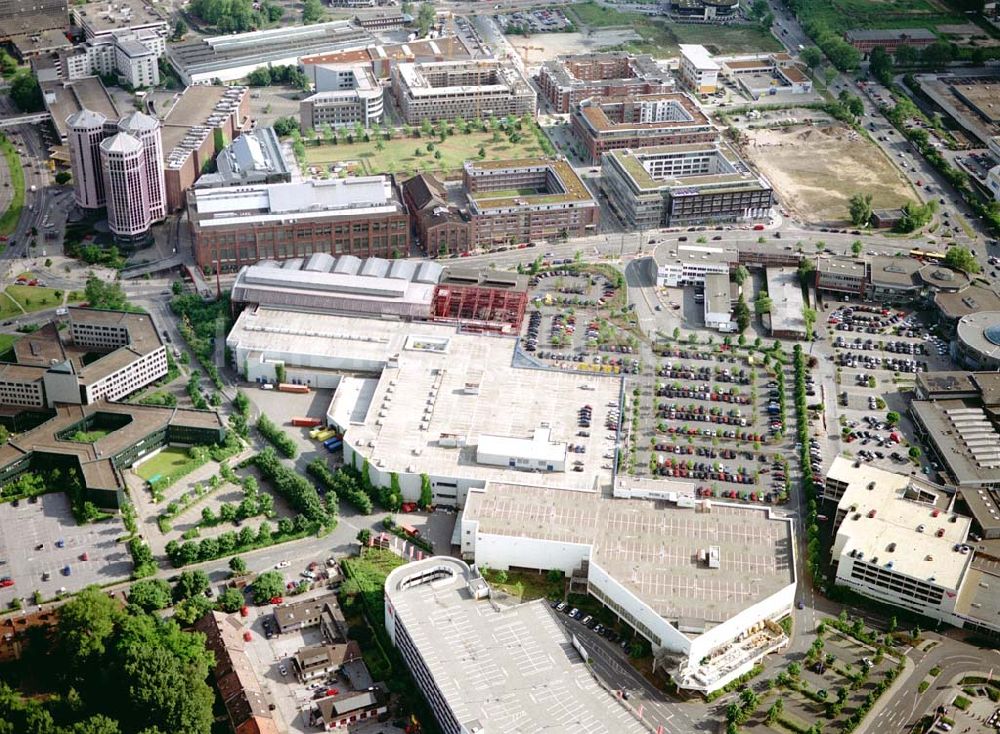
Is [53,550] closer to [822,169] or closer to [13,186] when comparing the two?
[13,186]

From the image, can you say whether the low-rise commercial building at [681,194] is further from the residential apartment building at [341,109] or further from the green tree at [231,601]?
the green tree at [231,601]

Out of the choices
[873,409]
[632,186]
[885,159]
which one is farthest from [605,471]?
[885,159]

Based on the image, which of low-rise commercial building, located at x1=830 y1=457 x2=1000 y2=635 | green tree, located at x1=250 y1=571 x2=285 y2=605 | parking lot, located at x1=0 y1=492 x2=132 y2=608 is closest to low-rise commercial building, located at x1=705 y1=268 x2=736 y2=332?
low-rise commercial building, located at x1=830 y1=457 x2=1000 y2=635

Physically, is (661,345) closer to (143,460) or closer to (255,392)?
(255,392)

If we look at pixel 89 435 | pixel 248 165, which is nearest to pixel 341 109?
pixel 248 165

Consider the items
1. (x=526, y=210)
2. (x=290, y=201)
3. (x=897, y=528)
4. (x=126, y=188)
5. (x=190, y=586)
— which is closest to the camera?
(x=190, y=586)

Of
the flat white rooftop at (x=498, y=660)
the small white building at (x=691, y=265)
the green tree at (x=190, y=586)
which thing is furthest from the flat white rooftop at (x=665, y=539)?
the small white building at (x=691, y=265)

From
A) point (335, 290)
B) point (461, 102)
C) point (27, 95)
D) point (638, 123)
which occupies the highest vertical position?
point (638, 123)
